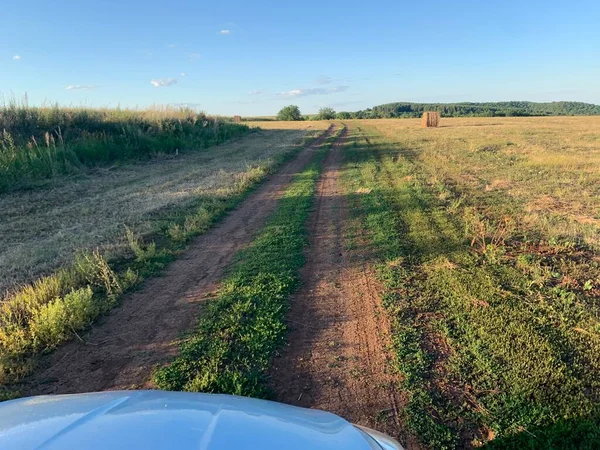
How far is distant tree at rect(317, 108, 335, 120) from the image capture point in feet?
312

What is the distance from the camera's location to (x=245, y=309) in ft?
15.7

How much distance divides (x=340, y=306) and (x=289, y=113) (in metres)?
85.5

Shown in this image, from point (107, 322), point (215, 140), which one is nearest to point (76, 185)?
point (107, 322)

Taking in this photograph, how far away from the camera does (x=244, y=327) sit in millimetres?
4418

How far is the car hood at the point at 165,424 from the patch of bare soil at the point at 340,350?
1377 millimetres

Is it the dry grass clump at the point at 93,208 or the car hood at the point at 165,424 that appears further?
the dry grass clump at the point at 93,208

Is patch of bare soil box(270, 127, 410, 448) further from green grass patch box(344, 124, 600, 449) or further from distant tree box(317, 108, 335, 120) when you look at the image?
distant tree box(317, 108, 335, 120)

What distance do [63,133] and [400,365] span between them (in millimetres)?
16777

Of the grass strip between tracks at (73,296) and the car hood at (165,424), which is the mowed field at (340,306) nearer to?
the grass strip between tracks at (73,296)

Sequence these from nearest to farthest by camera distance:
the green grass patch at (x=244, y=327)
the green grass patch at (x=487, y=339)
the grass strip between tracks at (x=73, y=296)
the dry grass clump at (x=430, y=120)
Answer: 1. the green grass patch at (x=487, y=339)
2. the green grass patch at (x=244, y=327)
3. the grass strip between tracks at (x=73, y=296)
4. the dry grass clump at (x=430, y=120)

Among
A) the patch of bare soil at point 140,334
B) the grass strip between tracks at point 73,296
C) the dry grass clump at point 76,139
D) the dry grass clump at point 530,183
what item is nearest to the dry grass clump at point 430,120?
the dry grass clump at point 530,183

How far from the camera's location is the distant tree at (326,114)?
95.2m

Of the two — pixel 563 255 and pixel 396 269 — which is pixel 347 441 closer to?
pixel 396 269

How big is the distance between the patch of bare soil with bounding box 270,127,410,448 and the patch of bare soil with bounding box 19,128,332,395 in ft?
3.89
